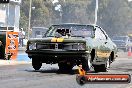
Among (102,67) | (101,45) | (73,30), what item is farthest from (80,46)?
(102,67)

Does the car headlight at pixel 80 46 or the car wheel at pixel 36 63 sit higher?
the car headlight at pixel 80 46

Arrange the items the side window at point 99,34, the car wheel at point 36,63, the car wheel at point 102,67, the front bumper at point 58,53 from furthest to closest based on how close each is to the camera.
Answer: the car wheel at point 102,67 < the side window at point 99,34 < the car wheel at point 36,63 < the front bumper at point 58,53

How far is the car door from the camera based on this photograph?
48.8 feet

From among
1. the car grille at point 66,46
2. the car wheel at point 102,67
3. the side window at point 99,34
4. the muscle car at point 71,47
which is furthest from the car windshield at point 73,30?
the car wheel at point 102,67

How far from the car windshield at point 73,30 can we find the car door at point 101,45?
10.9 inches

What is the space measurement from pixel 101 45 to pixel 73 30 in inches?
40.3

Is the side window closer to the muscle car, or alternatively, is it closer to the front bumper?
the muscle car

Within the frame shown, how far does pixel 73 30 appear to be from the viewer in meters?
15.1

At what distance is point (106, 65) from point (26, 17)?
97721mm

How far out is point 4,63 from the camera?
70.8 ft

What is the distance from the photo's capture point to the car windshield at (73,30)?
14961 millimetres

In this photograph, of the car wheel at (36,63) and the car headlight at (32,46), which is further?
the car wheel at (36,63)

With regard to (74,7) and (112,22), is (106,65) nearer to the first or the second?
(112,22)

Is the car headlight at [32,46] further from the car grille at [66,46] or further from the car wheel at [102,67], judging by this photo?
the car wheel at [102,67]
